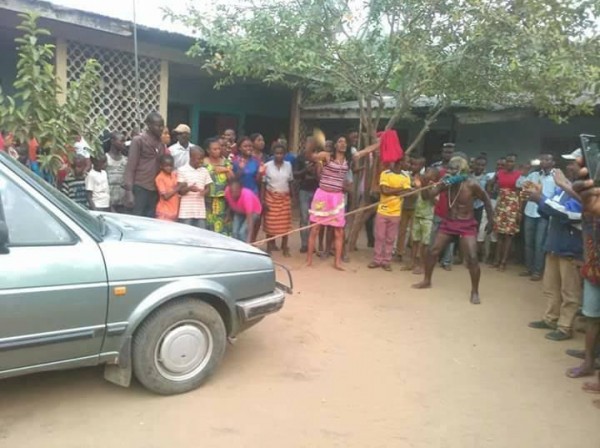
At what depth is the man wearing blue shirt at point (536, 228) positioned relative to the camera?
289 inches

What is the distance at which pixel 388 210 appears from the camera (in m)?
7.27

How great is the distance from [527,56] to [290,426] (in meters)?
5.03

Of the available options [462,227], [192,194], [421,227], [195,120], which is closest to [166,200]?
[192,194]

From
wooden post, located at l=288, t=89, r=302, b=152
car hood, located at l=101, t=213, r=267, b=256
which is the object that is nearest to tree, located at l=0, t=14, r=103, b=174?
car hood, located at l=101, t=213, r=267, b=256

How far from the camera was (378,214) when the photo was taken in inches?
290

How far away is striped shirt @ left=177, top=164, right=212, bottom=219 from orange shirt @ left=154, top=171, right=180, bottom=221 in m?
0.07

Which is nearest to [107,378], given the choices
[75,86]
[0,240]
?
[0,240]

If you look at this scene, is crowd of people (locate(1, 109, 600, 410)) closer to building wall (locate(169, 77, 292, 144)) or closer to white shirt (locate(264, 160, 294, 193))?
white shirt (locate(264, 160, 294, 193))

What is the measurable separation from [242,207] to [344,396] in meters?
3.47

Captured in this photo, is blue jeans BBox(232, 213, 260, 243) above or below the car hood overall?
below

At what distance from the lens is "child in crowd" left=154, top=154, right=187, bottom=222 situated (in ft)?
19.2

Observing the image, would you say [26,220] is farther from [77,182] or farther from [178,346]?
[77,182]

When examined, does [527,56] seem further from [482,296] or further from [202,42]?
[202,42]

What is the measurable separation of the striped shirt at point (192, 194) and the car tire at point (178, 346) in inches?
106
